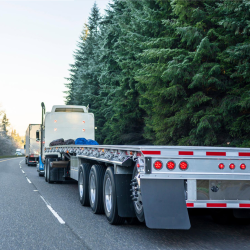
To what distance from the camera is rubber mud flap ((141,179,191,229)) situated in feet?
18.2

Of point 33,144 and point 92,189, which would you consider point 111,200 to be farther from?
point 33,144

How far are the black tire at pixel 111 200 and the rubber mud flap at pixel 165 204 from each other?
145 cm

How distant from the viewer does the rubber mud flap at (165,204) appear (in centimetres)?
554

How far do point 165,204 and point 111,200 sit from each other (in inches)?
73.3

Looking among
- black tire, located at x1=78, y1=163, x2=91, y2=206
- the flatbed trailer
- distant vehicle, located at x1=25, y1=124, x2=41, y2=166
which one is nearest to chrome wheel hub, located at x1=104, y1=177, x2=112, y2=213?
the flatbed trailer

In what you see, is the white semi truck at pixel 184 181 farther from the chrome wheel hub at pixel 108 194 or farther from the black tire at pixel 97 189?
the black tire at pixel 97 189

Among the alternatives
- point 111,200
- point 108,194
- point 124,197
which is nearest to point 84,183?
point 108,194

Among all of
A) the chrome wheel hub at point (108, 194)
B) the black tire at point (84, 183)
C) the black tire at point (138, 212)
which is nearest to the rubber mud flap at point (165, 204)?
the black tire at point (138, 212)

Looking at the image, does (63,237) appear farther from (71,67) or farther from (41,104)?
(71,67)

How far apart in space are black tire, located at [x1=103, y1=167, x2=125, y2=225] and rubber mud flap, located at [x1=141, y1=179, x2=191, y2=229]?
145 centimetres

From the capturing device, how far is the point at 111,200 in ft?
23.8

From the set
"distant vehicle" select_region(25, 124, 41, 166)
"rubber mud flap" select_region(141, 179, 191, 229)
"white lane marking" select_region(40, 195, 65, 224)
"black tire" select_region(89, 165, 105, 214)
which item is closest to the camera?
"rubber mud flap" select_region(141, 179, 191, 229)

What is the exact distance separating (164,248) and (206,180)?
3.87 ft

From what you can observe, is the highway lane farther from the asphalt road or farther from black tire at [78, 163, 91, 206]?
black tire at [78, 163, 91, 206]
